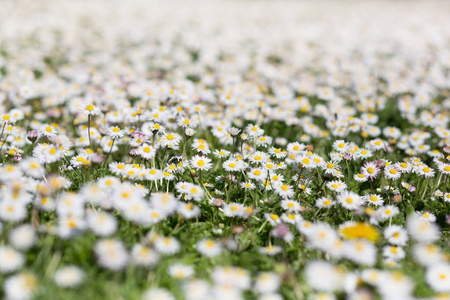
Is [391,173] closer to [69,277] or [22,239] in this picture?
[69,277]

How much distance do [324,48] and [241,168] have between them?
7.27m

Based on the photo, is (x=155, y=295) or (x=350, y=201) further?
(x=350, y=201)

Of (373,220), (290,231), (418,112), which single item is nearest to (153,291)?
(290,231)

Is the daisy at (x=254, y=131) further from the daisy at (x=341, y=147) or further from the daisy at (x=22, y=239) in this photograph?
the daisy at (x=22, y=239)

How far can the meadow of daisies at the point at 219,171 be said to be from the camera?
2250 millimetres

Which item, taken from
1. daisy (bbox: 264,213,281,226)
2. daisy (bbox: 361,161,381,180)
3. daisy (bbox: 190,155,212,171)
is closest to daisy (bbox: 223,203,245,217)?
daisy (bbox: 264,213,281,226)

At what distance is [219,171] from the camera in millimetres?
3891

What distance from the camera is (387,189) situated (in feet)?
11.3

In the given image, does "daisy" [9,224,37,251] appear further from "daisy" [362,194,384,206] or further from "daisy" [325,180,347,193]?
"daisy" [362,194,384,206]

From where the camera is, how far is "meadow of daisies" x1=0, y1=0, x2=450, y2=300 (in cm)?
225

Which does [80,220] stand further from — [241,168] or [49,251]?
[241,168]

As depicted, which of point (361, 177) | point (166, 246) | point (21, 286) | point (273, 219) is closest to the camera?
point (21, 286)

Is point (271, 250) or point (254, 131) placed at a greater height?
point (254, 131)

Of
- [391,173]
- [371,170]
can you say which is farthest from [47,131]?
[391,173]
